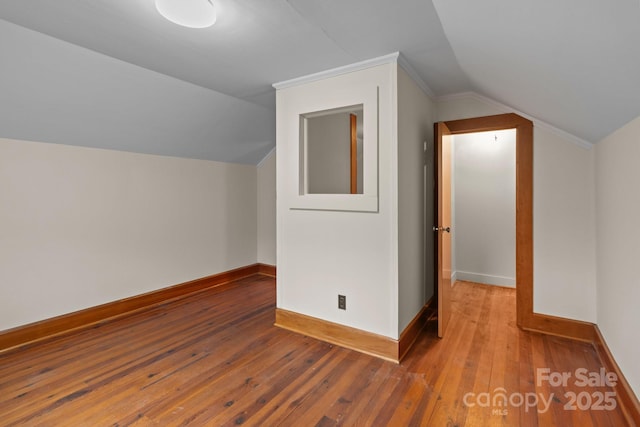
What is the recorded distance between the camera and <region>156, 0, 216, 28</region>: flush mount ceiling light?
1.56m

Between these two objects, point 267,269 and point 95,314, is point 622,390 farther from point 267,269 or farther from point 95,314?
point 95,314

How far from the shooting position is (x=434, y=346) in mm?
2543

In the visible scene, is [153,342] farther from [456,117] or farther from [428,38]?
[456,117]

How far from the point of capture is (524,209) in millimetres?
2787

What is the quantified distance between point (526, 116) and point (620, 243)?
1319 millimetres

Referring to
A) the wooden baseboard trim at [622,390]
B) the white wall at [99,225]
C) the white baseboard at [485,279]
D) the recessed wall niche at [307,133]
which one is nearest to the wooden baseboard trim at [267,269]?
the white wall at [99,225]

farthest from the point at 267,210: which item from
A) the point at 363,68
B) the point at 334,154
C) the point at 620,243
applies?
the point at 620,243

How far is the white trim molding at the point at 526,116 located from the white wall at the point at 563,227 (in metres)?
0.02

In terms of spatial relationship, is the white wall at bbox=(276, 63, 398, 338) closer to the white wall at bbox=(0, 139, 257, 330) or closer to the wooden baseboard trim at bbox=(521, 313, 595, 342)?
the wooden baseboard trim at bbox=(521, 313, 595, 342)

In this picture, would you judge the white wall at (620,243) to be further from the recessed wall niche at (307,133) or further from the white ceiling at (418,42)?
the recessed wall niche at (307,133)

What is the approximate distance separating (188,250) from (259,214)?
1277 mm

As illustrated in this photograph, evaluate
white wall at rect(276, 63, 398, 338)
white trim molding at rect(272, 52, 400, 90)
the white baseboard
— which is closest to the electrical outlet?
white wall at rect(276, 63, 398, 338)

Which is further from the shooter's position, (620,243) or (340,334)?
(340,334)

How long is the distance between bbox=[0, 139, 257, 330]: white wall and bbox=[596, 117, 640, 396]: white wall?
13.0ft
